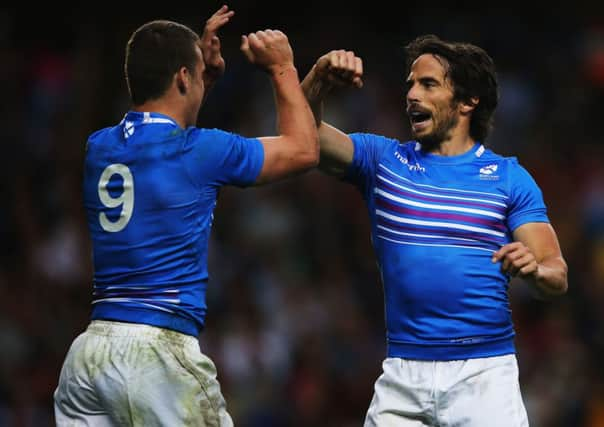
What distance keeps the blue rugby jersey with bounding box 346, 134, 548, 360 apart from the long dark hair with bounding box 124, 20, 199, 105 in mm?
1208

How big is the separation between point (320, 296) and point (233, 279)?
79 centimetres

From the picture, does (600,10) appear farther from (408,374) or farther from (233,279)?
(408,374)

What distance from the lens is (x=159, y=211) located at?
178 inches

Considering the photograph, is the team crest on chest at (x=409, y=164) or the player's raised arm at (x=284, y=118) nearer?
the player's raised arm at (x=284, y=118)

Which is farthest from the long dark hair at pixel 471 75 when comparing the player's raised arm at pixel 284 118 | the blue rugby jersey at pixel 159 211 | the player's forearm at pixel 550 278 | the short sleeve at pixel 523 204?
the blue rugby jersey at pixel 159 211

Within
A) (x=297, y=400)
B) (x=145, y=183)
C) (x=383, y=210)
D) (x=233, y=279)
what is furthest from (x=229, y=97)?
(x=145, y=183)

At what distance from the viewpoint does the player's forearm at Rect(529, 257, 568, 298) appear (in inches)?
191

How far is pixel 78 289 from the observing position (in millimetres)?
10188

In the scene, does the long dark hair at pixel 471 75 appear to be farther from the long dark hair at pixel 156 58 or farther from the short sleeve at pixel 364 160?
the long dark hair at pixel 156 58

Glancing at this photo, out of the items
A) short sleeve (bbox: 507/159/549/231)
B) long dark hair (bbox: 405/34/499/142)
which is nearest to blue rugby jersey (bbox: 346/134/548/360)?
short sleeve (bbox: 507/159/549/231)

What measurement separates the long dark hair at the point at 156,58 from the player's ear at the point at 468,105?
4.75 ft

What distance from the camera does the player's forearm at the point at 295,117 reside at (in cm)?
470

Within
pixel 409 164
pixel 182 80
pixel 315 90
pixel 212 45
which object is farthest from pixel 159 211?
pixel 409 164

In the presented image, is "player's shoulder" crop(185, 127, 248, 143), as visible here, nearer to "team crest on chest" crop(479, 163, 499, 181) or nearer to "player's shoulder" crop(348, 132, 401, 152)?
"player's shoulder" crop(348, 132, 401, 152)
